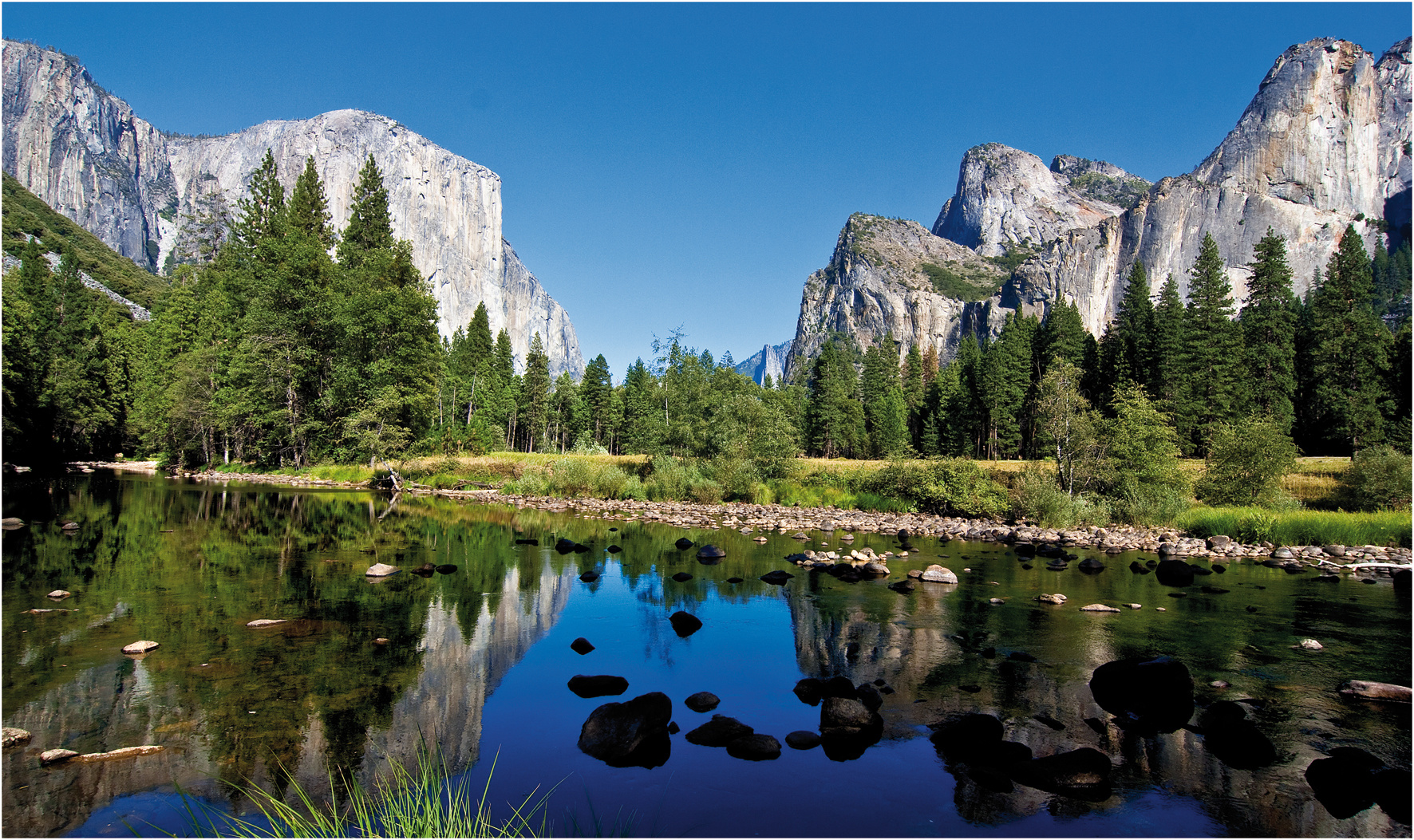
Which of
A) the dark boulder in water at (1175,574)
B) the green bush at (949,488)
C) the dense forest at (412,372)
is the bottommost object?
the dark boulder in water at (1175,574)

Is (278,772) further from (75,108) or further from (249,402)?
(75,108)

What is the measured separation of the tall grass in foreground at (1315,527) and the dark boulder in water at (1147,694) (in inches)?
822

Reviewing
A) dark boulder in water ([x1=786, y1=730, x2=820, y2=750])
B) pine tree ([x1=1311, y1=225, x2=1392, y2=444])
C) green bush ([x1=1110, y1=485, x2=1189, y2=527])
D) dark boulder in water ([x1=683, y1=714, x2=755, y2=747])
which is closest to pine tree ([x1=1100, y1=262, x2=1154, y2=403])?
pine tree ([x1=1311, y1=225, x2=1392, y2=444])

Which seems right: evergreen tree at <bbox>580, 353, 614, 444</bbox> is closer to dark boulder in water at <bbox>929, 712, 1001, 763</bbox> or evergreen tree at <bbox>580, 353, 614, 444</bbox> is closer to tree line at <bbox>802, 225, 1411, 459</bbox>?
tree line at <bbox>802, 225, 1411, 459</bbox>

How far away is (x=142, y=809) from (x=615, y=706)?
12.8ft

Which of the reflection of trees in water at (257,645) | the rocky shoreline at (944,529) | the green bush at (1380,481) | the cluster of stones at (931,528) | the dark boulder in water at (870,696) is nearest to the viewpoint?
the reflection of trees in water at (257,645)

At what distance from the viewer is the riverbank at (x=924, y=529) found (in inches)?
835

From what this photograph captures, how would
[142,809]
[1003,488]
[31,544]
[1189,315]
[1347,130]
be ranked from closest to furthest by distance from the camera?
[142,809] → [31,544] → [1003,488] → [1189,315] → [1347,130]

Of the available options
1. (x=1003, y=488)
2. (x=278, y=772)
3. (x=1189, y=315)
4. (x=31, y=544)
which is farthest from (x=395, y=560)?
(x=1189, y=315)

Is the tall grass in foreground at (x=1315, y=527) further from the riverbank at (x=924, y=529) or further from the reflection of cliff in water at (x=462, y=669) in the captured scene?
the reflection of cliff in water at (x=462, y=669)

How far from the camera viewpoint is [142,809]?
511 cm

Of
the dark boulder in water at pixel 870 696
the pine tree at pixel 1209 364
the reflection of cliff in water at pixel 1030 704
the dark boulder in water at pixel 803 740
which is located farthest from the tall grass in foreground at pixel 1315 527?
the pine tree at pixel 1209 364

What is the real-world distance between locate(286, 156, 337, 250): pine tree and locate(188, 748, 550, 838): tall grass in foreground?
56.1 m

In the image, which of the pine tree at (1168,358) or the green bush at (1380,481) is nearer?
the green bush at (1380,481)
